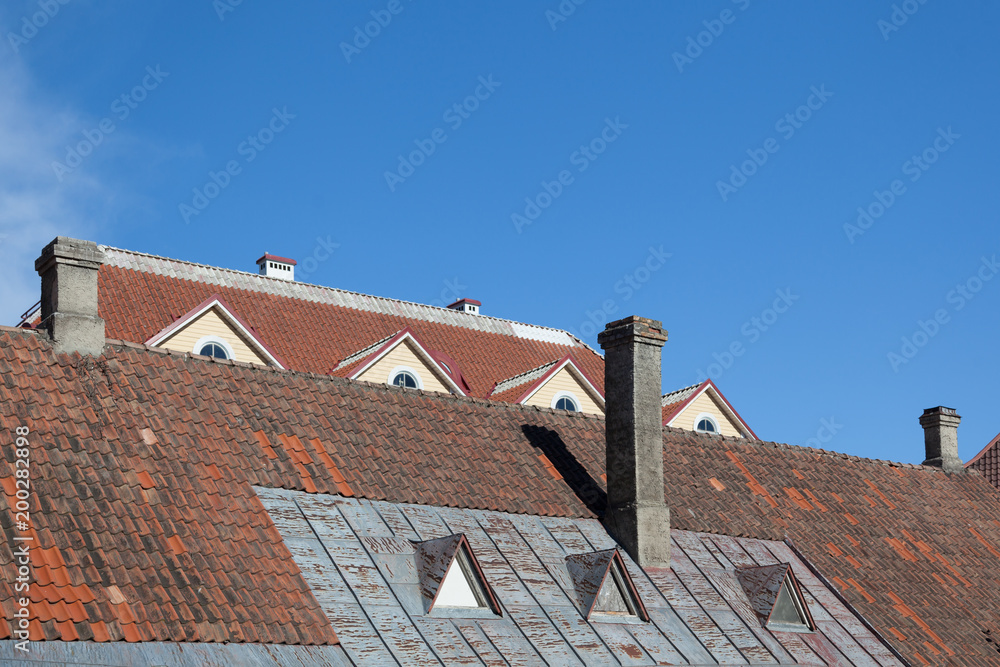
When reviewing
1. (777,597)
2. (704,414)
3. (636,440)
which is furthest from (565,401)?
(777,597)

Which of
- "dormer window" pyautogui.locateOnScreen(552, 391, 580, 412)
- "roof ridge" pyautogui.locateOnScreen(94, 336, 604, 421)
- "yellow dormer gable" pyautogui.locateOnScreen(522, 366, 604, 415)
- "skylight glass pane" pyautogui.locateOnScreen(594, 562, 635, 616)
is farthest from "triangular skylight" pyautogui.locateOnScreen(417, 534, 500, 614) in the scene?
"dormer window" pyautogui.locateOnScreen(552, 391, 580, 412)

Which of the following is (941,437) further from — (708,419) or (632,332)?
(632,332)

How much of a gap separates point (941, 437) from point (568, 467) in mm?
12711

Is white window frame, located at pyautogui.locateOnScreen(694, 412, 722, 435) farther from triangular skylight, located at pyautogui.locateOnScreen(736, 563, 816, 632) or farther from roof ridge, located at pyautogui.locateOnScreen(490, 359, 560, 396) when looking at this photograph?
triangular skylight, located at pyautogui.locateOnScreen(736, 563, 816, 632)

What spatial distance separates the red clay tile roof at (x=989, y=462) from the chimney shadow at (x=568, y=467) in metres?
13.5

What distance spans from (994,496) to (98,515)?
67.1ft

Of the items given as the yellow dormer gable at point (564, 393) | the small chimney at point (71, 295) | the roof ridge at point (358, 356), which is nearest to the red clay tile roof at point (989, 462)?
the yellow dormer gable at point (564, 393)

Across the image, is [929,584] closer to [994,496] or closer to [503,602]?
[994,496]

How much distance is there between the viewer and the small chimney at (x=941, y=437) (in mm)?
25703

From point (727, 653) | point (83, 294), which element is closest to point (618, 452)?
point (727, 653)

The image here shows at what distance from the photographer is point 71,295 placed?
13.3 m

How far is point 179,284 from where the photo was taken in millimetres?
24859

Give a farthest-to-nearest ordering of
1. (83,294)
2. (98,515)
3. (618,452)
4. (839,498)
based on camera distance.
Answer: (839,498)
(618,452)
(83,294)
(98,515)

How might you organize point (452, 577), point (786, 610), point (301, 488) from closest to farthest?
point (452, 577) < point (301, 488) < point (786, 610)
